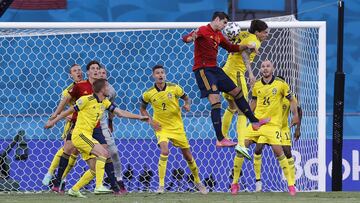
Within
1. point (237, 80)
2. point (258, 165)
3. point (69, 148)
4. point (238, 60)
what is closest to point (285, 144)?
point (258, 165)

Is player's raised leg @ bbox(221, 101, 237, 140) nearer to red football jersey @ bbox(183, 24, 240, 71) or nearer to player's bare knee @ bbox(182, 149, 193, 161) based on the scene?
player's bare knee @ bbox(182, 149, 193, 161)

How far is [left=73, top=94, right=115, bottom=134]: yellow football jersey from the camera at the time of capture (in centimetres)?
1137

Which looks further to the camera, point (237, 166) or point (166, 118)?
point (166, 118)

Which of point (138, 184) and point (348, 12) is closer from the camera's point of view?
point (138, 184)

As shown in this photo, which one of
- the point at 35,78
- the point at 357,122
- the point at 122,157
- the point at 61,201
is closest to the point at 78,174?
the point at 122,157

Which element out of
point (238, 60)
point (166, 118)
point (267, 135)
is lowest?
point (267, 135)

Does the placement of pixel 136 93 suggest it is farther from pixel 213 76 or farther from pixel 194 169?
pixel 213 76

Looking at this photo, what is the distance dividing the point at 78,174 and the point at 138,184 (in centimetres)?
79

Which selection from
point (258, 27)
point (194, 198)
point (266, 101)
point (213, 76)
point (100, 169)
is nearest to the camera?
point (194, 198)

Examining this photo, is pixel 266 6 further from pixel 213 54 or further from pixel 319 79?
pixel 213 54

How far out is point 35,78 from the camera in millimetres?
14664

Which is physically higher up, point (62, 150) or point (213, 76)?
point (213, 76)

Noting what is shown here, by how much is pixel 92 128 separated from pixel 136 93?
139 inches

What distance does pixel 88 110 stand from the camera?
11391 mm
